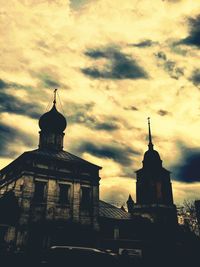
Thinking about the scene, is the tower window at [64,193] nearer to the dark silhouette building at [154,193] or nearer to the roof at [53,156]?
the roof at [53,156]

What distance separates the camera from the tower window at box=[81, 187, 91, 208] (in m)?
26.1

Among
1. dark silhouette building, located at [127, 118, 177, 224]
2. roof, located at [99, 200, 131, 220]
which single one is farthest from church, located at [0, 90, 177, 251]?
dark silhouette building, located at [127, 118, 177, 224]

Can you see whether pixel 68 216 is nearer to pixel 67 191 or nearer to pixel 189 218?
pixel 67 191

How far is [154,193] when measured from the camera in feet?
133

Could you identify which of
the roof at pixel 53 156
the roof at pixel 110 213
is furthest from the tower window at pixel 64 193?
the roof at pixel 110 213

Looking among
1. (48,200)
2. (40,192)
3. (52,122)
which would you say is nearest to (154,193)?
(52,122)

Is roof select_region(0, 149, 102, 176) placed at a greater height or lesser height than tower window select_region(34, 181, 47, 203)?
greater

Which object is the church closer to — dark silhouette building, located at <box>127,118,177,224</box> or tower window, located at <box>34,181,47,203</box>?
tower window, located at <box>34,181,47,203</box>

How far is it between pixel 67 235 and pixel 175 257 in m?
8.33

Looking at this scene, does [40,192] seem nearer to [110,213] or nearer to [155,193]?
[110,213]

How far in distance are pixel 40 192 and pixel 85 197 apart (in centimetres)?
423

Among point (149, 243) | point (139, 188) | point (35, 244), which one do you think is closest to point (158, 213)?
point (139, 188)

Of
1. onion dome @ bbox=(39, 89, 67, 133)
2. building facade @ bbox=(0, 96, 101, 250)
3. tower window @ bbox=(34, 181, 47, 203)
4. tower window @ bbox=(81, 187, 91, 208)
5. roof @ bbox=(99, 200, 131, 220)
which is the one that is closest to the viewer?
building facade @ bbox=(0, 96, 101, 250)

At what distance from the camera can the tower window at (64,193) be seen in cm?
2511
